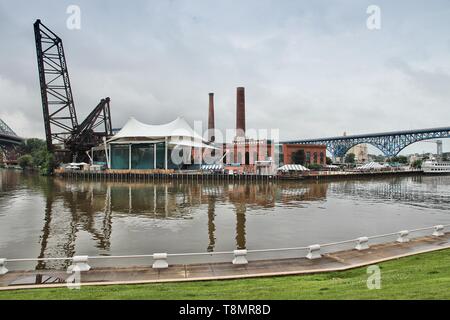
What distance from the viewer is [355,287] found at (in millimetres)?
7875

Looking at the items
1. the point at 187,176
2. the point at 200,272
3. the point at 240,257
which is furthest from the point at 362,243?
the point at 187,176

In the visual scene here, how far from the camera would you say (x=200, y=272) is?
1047cm

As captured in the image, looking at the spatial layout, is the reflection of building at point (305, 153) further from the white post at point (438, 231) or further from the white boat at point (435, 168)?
the white post at point (438, 231)

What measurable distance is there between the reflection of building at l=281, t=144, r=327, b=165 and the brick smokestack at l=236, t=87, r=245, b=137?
1311cm

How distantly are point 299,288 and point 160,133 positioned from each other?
74.7 metres

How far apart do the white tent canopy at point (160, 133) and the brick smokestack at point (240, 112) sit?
10.4m

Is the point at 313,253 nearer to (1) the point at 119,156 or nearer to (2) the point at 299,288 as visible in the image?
(2) the point at 299,288

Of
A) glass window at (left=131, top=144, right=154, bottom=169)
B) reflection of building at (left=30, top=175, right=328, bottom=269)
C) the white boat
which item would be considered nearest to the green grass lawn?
reflection of building at (left=30, top=175, right=328, bottom=269)

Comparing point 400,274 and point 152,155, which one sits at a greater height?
point 152,155

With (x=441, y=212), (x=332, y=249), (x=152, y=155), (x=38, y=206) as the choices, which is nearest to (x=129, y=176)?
(x=152, y=155)

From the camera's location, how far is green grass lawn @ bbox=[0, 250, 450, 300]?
7.16m

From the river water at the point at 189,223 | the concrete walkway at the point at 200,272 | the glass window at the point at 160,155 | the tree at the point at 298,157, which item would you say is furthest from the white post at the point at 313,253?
the tree at the point at 298,157
